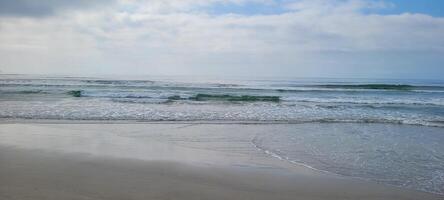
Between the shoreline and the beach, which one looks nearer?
the beach

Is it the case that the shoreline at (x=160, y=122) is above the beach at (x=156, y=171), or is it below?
below

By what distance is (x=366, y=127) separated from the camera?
12875mm

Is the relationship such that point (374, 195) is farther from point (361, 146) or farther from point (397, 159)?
point (361, 146)

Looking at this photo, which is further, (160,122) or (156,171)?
(160,122)

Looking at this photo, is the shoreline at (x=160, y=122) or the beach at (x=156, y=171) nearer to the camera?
the beach at (x=156, y=171)

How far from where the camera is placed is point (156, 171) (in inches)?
238

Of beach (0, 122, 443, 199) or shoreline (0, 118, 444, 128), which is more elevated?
beach (0, 122, 443, 199)

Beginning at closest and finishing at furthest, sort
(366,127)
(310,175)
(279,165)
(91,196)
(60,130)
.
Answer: (91,196) < (310,175) < (279,165) < (60,130) < (366,127)

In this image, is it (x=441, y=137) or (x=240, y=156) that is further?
(x=441, y=137)

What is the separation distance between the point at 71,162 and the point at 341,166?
15.3 ft

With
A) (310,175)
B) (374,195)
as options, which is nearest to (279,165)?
(310,175)

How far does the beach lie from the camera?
4.95m

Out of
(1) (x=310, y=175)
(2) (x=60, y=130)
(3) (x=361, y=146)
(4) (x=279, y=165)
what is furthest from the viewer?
(2) (x=60, y=130)

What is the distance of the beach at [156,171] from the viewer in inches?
195
